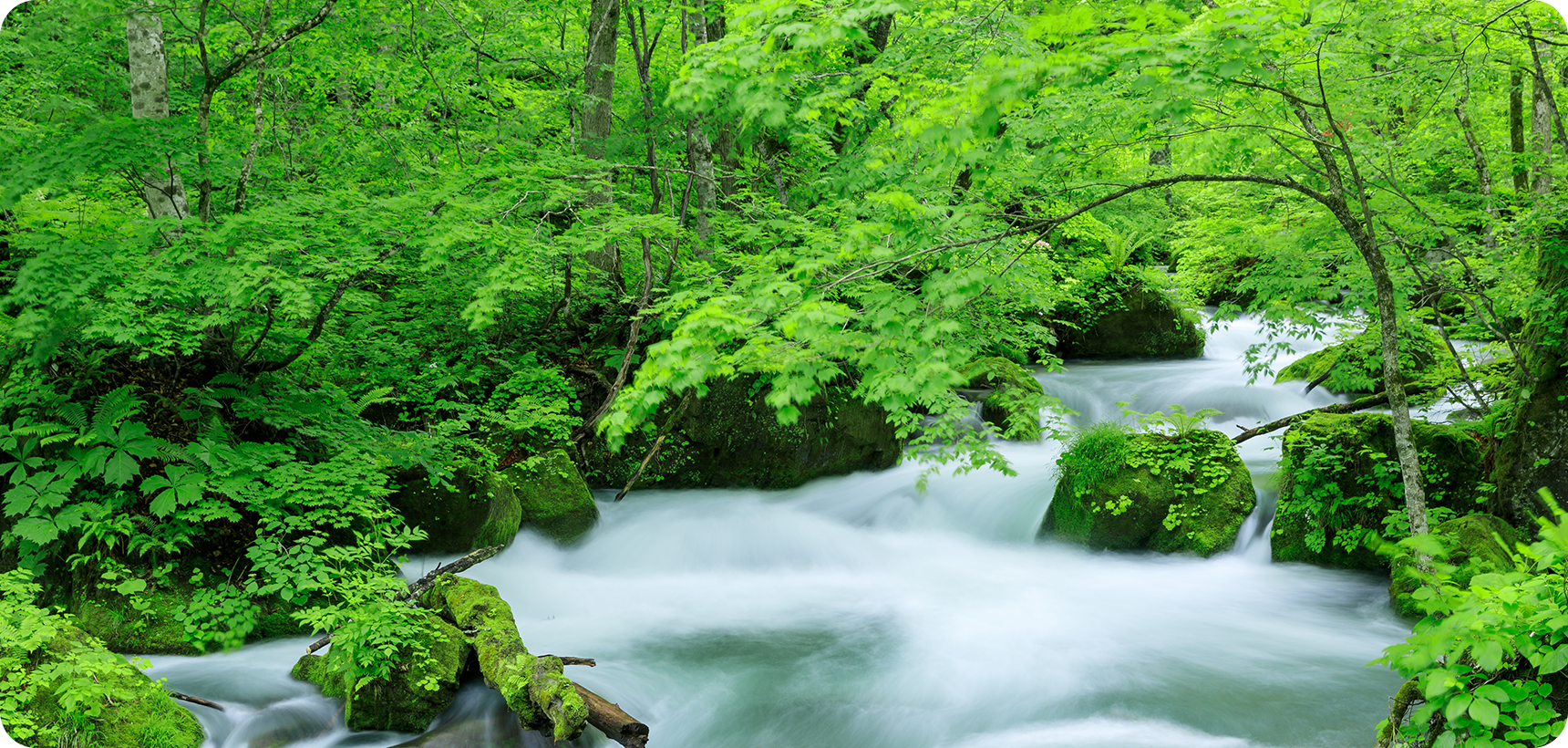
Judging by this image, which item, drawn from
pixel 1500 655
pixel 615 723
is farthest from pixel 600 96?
pixel 1500 655

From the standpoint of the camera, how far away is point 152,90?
5914mm

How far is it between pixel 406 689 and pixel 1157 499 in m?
6.63

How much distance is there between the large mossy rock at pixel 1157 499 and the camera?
780 centimetres

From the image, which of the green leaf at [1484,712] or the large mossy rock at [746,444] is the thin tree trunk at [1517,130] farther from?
the large mossy rock at [746,444]

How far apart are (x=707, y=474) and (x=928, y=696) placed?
14.6 ft

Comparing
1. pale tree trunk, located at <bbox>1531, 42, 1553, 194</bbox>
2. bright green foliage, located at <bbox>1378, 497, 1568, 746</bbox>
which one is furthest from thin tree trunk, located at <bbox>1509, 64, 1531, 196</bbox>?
bright green foliage, located at <bbox>1378, 497, 1568, 746</bbox>

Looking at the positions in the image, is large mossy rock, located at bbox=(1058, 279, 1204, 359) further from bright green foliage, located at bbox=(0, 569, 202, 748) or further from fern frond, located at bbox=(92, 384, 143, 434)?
bright green foliage, located at bbox=(0, 569, 202, 748)

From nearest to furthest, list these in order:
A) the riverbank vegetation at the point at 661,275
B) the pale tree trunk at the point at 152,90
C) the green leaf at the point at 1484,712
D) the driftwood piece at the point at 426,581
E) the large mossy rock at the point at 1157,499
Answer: the green leaf at the point at 1484,712 → the riverbank vegetation at the point at 661,275 → the driftwood piece at the point at 426,581 → the pale tree trunk at the point at 152,90 → the large mossy rock at the point at 1157,499

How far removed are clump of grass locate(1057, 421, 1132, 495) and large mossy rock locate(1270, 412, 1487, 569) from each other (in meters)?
1.39

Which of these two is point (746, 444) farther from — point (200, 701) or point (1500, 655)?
point (1500, 655)

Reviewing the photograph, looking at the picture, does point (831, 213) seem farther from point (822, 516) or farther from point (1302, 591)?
point (1302, 591)

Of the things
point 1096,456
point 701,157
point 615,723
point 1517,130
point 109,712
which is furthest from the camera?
point 701,157

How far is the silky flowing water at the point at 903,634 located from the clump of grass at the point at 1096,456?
0.72m

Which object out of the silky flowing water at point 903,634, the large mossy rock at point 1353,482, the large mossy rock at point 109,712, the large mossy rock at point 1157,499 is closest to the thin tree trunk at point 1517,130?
the large mossy rock at point 1353,482
